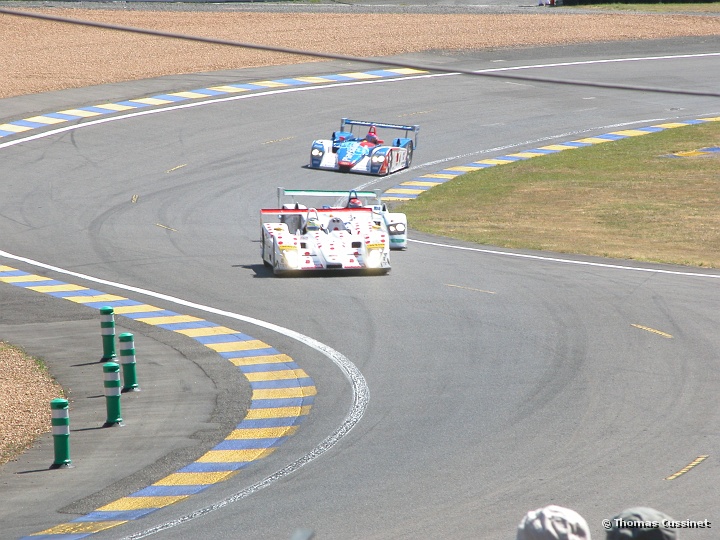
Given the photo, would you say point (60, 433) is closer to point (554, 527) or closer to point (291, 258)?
point (554, 527)

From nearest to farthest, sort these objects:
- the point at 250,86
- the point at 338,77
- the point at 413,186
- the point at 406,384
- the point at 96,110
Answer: the point at 406,384 → the point at 413,186 → the point at 96,110 → the point at 250,86 → the point at 338,77

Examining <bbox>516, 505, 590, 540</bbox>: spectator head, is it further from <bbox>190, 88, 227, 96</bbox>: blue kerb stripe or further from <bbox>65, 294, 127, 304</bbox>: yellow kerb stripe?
<bbox>190, 88, 227, 96</bbox>: blue kerb stripe

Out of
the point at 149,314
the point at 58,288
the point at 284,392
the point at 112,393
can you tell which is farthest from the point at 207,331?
the point at 112,393

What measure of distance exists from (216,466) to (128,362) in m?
4.06

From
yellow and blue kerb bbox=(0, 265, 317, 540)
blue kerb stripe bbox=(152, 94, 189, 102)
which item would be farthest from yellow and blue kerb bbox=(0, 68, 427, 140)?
yellow and blue kerb bbox=(0, 265, 317, 540)

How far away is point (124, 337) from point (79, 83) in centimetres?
3723

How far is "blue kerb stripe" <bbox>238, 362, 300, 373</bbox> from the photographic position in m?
19.2

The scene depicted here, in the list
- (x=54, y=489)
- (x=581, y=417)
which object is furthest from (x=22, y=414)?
(x=581, y=417)

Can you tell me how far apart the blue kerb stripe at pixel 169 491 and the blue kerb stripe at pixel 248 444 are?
1570mm

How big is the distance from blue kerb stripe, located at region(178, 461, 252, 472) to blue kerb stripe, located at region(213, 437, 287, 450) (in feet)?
2.15

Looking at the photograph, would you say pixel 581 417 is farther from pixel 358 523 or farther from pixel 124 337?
pixel 124 337

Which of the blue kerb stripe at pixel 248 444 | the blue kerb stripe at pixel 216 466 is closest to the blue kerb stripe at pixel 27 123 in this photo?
the blue kerb stripe at pixel 248 444

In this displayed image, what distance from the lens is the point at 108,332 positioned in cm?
1947

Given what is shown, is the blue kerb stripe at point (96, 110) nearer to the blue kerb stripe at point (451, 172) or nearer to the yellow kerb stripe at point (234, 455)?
the blue kerb stripe at point (451, 172)
